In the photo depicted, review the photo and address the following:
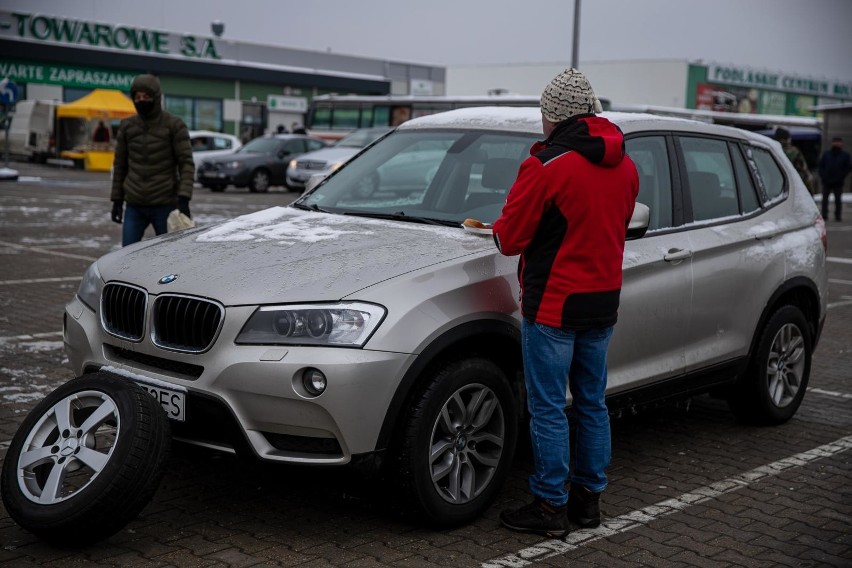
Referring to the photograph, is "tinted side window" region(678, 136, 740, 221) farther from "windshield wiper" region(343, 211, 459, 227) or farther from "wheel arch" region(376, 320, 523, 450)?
"wheel arch" region(376, 320, 523, 450)

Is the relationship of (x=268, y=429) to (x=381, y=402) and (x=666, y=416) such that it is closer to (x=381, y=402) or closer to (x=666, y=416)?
(x=381, y=402)

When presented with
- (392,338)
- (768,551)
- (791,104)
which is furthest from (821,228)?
(791,104)

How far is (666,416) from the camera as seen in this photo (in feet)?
21.0

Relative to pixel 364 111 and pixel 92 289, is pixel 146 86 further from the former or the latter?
pixel 364 111

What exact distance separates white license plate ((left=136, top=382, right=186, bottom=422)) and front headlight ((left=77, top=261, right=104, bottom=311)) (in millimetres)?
620

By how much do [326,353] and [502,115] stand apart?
2145 millimetres

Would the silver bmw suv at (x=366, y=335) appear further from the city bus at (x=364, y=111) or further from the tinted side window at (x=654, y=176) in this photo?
the city bus at (x=364, y=111)

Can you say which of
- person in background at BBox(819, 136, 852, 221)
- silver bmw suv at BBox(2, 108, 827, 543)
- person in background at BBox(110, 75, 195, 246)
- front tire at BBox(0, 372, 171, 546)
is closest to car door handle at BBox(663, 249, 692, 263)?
silver bmw suv at BBox(2, 108, 827, 543)

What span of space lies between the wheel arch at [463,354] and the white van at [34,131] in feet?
135

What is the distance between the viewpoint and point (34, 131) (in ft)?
140

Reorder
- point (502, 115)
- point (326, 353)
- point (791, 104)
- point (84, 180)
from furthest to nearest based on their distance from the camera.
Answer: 1. point (791, 104)
2. point (84, 180)
3. point (502, 115)
4. point (326, 353)

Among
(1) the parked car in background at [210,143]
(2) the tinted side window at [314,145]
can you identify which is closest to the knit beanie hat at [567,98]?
(2) the tinted side window at [314,145]

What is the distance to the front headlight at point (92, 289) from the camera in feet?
14.9

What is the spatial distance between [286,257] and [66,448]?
1128 millimetres
